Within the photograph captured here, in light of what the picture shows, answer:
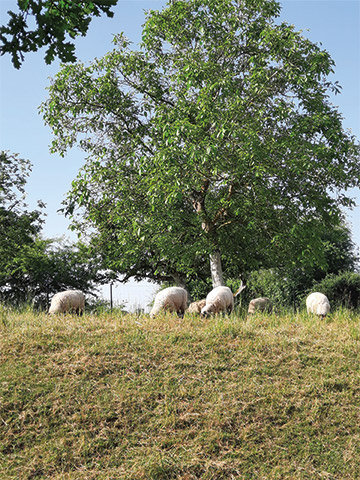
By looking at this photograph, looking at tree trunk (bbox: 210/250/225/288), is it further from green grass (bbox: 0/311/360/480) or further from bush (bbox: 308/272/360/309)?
bush (bbox: 308/272/360/309)

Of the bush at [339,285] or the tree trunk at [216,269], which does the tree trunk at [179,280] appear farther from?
the bush at [339,285]

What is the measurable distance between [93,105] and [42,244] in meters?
8.99

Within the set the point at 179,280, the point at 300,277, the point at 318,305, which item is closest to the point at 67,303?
the point at 318,305

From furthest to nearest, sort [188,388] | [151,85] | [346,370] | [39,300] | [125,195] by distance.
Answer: [39,300], [151,85], [125,195], [346,370], [188,388]

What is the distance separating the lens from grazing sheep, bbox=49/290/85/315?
1155 cm

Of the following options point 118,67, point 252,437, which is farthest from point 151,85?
point 252,437

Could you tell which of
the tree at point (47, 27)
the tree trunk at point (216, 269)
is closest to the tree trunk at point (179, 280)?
the tree trunk at point (216, 269)

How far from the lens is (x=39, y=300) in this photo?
22.0 m

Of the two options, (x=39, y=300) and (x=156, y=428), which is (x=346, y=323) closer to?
(x=156, y=428)

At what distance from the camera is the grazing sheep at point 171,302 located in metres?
11.0

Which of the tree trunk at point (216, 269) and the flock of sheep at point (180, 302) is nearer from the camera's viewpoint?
the flock of sheep at point (180, 302)

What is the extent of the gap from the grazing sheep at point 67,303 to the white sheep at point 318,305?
5.78 m

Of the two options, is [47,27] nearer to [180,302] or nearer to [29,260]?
[180,302]

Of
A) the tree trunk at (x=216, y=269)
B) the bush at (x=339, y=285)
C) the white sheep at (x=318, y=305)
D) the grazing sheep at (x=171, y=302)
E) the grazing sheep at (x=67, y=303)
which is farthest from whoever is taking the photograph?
the bush at (x=339, y=285)
